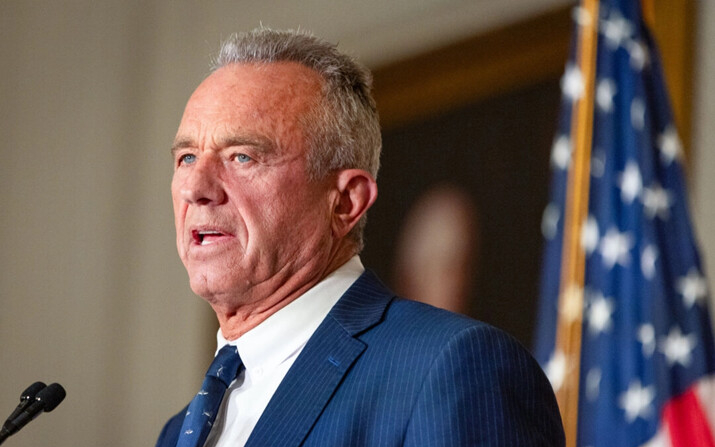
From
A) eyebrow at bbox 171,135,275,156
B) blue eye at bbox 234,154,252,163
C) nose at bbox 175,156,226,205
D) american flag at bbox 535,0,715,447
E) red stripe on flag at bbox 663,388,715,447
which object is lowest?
red stripe on flag at bbox 663,388,715,447

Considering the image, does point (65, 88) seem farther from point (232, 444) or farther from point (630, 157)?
point (232, 444)

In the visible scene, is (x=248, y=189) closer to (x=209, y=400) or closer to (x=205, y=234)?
(x=205, y=234)

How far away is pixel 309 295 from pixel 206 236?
0.25 m

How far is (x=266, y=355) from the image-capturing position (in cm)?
217

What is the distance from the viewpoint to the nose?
7.11 ft

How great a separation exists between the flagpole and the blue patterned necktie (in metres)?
1.63

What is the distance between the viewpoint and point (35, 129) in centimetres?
577

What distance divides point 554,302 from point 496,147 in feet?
3.03

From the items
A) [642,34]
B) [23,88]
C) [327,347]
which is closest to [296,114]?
[327,347]

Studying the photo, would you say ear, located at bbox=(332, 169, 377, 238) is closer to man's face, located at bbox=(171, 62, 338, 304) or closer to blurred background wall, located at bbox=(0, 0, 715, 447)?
man's face, located at bbox=(171, 62, 338, 304)

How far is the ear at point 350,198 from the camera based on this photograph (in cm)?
232

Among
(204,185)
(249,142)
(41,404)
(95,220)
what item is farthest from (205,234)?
(95,220)

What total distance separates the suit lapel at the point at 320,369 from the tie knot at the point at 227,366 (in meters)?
0.20

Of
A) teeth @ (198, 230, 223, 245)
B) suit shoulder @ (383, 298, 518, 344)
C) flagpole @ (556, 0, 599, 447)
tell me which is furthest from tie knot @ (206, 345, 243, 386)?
flagpole @ (556, 0, 599, 447)
